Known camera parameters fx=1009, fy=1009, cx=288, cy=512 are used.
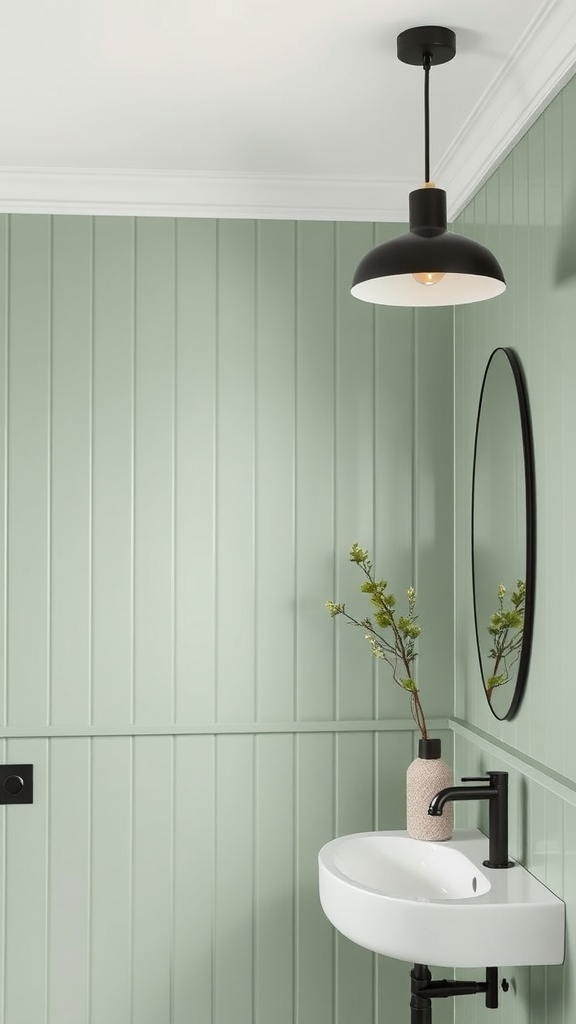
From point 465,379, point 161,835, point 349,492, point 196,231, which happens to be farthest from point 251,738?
point 196,231

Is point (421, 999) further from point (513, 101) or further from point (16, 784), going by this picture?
point (513, 101)

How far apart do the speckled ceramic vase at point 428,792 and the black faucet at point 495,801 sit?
0.23m

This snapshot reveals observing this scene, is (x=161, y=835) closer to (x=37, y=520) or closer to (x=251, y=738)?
(x=251, y=738)

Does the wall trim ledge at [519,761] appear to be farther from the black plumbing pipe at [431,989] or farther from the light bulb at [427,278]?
the light bulb at [427,278]

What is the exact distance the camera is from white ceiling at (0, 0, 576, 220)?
182cm

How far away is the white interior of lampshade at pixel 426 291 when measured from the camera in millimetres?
1940

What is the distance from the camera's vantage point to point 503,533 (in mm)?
2223

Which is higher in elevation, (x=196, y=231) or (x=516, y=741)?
(x=196, y=231)

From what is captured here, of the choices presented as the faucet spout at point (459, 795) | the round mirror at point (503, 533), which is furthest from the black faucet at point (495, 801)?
the round mirror at point (503, 533)

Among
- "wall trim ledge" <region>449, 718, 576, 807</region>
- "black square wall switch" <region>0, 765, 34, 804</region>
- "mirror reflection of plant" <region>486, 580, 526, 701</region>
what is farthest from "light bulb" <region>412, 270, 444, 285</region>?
"black square wall switch" <region>0, 765, 34, 804</region>

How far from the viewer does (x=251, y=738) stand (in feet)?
8.66

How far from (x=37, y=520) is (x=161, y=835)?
877 mm

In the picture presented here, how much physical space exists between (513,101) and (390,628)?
131cm

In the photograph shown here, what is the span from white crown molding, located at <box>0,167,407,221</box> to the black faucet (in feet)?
4.93
